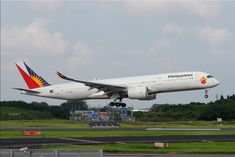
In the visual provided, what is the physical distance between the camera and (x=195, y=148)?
4522cm

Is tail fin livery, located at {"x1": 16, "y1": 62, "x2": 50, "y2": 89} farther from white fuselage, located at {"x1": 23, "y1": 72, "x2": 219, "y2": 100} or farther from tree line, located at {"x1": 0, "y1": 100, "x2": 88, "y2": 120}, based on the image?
tree line, located at {"x1": 0, "y1": 100, "x2": 88, "y2": 120}

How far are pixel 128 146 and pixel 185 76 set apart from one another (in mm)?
20456

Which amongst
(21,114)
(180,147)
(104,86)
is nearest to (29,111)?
(21,114)

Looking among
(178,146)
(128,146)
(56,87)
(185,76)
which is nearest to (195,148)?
(178,146)

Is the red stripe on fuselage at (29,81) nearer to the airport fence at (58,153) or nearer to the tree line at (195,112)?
the tree line at (195,112)

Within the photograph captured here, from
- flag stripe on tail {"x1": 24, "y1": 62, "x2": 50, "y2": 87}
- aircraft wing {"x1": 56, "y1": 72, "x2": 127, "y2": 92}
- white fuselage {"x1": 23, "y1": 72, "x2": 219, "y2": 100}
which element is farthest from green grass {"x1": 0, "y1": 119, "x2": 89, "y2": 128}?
aircraft wing {"x1": 56, "y1": 72, "x2": 127, "y2": 92}

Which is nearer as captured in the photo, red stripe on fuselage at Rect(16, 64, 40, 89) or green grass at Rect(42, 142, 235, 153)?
A: green grass at Rect(42, 142, 235, 153)

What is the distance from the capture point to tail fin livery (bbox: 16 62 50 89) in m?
80.3

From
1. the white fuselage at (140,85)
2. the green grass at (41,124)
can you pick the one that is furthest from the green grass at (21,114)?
the white fuselage at (140,85)

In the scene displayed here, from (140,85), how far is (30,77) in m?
21.7

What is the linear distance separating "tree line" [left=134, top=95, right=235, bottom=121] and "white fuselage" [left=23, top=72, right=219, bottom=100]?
39397 mm

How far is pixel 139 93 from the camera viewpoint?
68.8 metres

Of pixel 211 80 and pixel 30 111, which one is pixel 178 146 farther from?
pixel 30 111

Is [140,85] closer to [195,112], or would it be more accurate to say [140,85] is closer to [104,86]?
[104,86]
